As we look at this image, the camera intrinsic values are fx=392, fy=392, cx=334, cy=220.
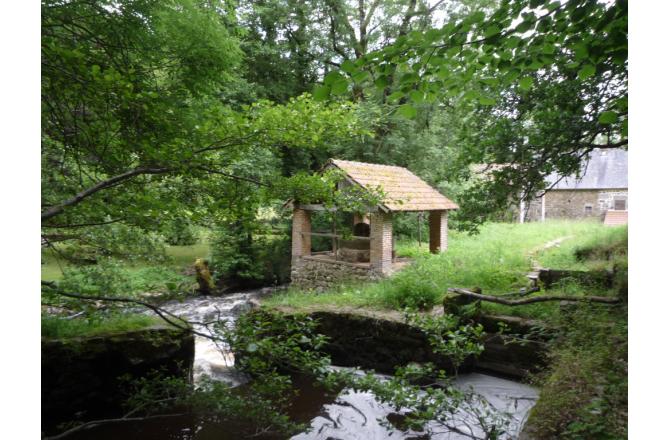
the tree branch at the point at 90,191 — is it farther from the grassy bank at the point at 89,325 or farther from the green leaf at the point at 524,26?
the green leaf at the point at 524,26

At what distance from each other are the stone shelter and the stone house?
95.3 inches

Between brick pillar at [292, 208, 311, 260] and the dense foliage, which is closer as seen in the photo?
the dense foliage

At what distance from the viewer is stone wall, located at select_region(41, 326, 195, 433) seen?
9.93 ft

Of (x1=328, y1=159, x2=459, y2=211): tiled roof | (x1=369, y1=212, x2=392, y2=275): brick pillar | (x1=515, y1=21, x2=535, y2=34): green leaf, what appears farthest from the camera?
(x1=369, y1=212, x2=392, y2=275): brick pillar

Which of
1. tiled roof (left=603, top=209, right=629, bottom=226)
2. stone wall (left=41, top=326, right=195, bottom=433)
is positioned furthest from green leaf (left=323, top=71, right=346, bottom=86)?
tiled roof (left=603, top=209, right=629, bottom=226)

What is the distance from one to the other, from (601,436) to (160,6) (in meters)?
3.19

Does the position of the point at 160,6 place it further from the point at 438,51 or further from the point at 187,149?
the point at 438,51

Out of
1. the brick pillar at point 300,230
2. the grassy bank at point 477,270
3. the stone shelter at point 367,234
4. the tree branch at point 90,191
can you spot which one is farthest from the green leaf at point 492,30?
the brick pillar at point 300,230

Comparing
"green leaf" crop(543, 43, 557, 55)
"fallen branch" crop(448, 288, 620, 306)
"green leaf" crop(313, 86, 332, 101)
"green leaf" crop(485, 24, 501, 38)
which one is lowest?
"fallen branch" crop(448, 288, 620, 306)

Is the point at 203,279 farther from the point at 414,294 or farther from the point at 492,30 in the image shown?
the point at 492,30

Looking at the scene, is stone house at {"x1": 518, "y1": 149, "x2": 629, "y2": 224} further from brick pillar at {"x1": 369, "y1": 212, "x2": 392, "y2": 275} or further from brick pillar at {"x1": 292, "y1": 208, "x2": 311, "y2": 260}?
brick pillar at {"x1": 292, "y1": 208, "x2": 311, "y2": 260}

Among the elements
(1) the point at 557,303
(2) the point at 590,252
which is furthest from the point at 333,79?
(2) the point at 590,252

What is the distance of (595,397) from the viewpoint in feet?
6.23

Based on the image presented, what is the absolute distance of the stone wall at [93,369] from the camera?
3.03 meters
